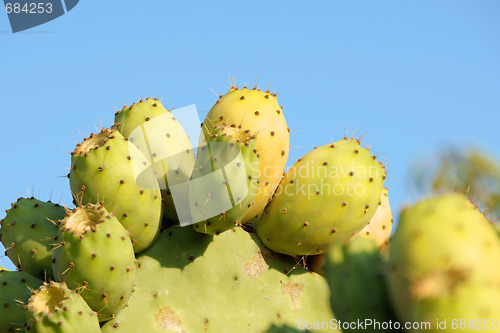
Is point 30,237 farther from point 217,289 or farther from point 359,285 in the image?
point 359,285

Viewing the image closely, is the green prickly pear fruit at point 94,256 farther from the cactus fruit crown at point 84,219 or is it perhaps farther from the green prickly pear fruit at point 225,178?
the green prickly pear fruit at point 225,178

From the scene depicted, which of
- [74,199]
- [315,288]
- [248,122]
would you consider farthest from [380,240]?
[74,199]

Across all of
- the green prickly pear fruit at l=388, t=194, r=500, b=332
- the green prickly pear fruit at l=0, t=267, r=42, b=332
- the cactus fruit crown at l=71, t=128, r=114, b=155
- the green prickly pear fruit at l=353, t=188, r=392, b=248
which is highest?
the cactus fruit crown at l=71, t=128, r=114, b=155

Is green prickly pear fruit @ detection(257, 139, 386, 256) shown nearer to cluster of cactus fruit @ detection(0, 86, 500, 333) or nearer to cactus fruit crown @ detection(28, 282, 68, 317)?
cluster of cactus fruit @ detection(0, 86, 500, 333)

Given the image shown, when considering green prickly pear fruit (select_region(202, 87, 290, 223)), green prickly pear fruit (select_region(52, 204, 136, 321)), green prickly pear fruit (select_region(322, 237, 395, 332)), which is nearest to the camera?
green prickly pear fruit (select_region(322, 237, 395, 332))

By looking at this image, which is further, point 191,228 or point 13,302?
point 191,228

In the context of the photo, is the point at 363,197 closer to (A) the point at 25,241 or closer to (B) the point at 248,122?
(B) the point at 248,122

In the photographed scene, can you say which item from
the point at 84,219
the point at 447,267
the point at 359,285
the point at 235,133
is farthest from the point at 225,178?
the point at 447,267

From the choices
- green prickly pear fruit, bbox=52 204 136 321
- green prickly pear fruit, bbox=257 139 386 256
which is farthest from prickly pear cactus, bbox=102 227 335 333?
green prickly pear fruit, bbox=52 204 136 321
